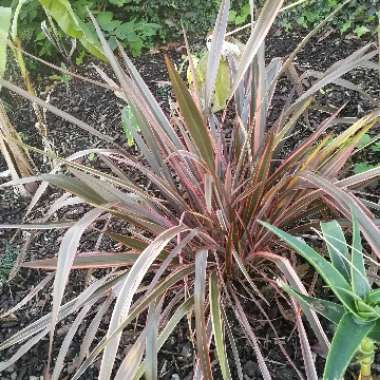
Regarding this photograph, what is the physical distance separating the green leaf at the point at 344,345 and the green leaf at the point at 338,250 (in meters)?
0.11

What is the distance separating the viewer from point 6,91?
2566 millimetres

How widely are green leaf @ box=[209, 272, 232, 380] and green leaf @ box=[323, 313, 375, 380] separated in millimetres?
339

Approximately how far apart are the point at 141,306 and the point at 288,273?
348mm

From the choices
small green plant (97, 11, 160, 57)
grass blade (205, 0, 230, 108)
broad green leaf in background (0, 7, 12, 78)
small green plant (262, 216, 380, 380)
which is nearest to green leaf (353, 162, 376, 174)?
grass blade (205, 0, 230, 108)

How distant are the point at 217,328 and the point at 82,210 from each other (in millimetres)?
1020

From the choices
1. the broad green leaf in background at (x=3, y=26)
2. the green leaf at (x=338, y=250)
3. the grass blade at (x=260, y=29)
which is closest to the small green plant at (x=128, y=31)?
the broad green leaf in background at (x=3, y=26)

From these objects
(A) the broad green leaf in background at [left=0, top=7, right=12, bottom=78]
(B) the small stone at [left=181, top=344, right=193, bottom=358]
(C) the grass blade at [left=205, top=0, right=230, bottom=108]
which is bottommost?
(B) the small stone at [left=181, top=344, right=193, bottom=358]

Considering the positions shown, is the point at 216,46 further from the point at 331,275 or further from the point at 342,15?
the point at 342,15

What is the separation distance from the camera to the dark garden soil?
58.7 inches

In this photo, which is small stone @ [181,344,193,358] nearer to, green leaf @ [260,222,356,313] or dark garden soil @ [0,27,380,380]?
dark garden soil @ [0,27,380,380]

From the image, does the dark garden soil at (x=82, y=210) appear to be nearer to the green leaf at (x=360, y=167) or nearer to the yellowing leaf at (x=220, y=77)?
the green leaf at (x=360, y=167)

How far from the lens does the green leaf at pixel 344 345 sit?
0.76 m

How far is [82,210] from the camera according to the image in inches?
79.3

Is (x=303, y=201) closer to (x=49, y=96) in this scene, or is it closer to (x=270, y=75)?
(x=270, y=75)
